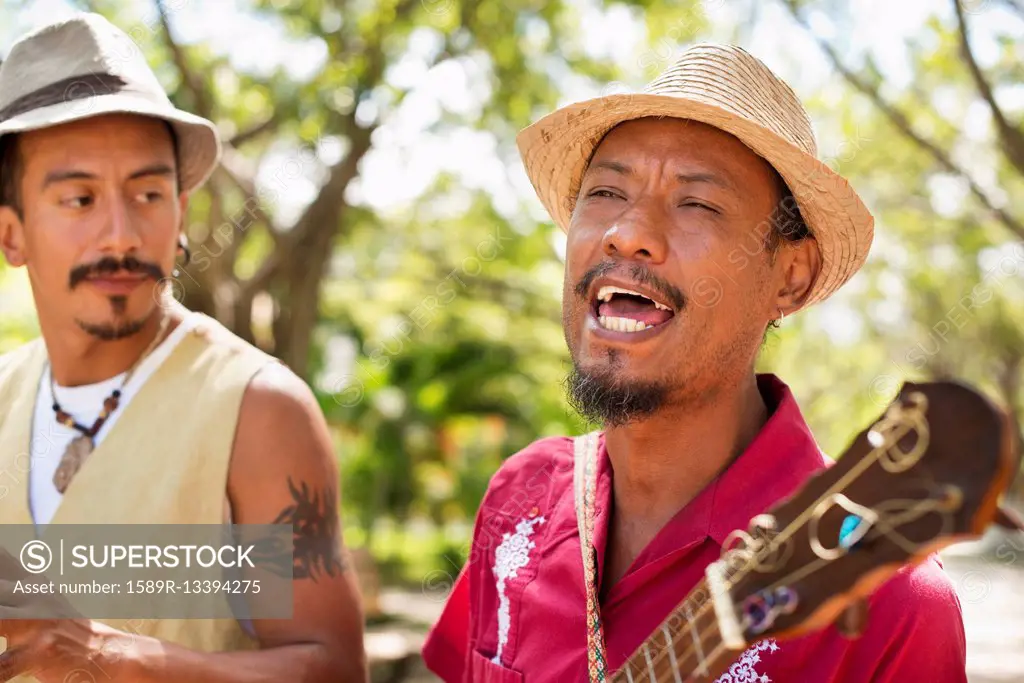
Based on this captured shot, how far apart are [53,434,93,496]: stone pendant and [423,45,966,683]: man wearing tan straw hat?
1.18m

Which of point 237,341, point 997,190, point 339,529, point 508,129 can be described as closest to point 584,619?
point 339,529

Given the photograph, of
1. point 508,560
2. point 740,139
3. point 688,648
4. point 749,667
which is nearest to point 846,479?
point 688,648

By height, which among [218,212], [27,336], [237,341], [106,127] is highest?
[27,336]

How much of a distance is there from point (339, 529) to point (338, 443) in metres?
14.1

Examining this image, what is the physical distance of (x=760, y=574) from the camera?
5.09 ft

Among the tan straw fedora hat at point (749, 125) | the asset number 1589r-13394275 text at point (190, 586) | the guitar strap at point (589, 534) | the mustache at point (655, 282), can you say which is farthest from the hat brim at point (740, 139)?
the asset number 1589r-13394275 text at point (190, 586)

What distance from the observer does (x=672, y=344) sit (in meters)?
2.29

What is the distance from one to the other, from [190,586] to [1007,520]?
2.01 meters

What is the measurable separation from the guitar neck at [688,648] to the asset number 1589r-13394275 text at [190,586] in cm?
124

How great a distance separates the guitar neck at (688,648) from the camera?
1.63 metres

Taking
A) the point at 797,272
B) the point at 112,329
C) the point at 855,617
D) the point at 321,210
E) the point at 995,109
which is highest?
the point at 321,210

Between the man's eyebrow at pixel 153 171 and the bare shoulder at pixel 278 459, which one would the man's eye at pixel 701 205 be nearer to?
the bare shoulder at pixel 278 459

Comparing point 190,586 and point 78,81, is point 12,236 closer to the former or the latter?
point 78,81

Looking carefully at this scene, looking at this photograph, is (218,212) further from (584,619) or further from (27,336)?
(584,619)
